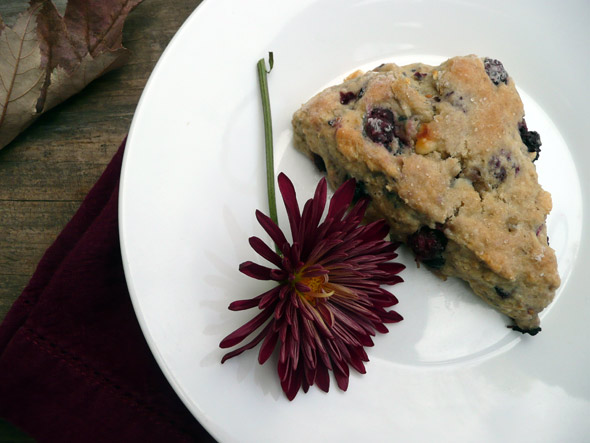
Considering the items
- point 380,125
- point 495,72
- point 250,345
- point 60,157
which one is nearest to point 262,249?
point 250,345

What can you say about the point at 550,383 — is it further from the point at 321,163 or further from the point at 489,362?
the point at 321,163

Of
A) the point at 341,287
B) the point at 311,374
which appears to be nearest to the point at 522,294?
the point at 341,287

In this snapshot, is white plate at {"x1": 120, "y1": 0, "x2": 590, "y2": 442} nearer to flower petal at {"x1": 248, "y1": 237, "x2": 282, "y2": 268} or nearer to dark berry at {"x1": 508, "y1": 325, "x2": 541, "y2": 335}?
dark berry at {"x1": 508, "y1": 325, "x2": 541, "y2": 335}

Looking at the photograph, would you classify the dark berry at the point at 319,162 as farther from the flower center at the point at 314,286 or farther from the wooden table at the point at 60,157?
the wooden table at the point at 60,157

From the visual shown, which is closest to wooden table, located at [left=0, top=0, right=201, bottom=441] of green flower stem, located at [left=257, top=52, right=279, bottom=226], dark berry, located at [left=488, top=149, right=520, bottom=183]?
green flower stem, located at [left=257, top=52, right=279, bottom=226]

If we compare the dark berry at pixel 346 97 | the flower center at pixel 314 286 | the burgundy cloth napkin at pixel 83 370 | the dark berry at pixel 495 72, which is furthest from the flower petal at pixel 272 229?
the dark berry at pixel 495 72

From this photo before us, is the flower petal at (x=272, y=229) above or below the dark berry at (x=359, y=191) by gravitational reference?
below
